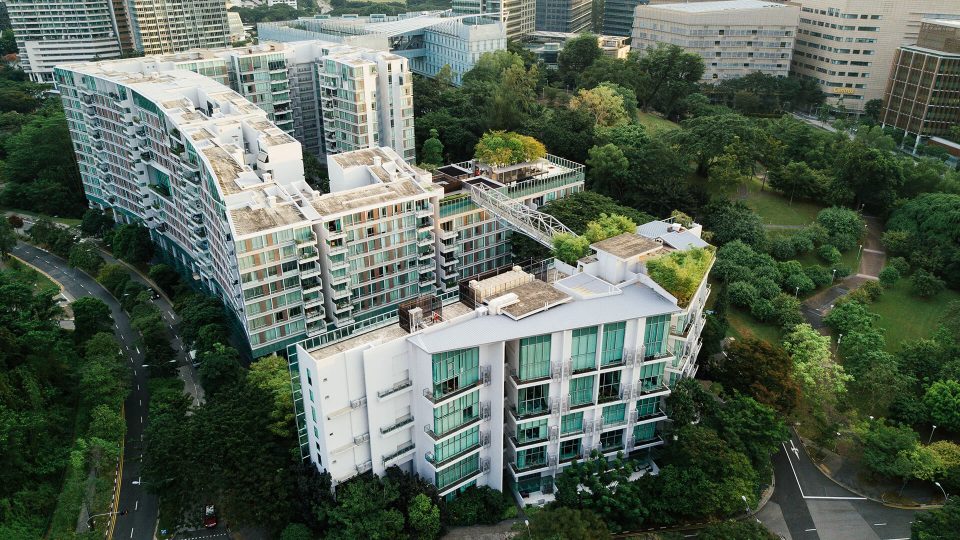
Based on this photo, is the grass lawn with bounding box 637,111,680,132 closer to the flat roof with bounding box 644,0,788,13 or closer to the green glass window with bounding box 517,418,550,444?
the flat roof with bounding box 644,0,788,13

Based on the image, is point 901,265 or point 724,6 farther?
point 724,6

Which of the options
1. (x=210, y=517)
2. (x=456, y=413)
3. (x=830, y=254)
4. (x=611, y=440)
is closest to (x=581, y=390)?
(x=611, y=440)

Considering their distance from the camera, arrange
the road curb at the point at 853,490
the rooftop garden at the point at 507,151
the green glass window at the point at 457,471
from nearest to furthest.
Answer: the green glass window at the point at 457,471 → the road curb at the point at 853,490 → the rooftop garden at the point at 507,151

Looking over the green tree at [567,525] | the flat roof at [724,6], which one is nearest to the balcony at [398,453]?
the green tree at [567,525]

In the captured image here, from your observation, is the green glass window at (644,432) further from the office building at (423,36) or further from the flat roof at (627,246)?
the office building at (423,36)

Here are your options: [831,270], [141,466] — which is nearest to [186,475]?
[141,466]

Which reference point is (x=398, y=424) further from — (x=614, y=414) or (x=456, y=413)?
(x=614, y=414)

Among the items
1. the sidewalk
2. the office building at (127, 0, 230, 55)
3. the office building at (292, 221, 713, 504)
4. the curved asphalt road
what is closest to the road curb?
the sidewalk
